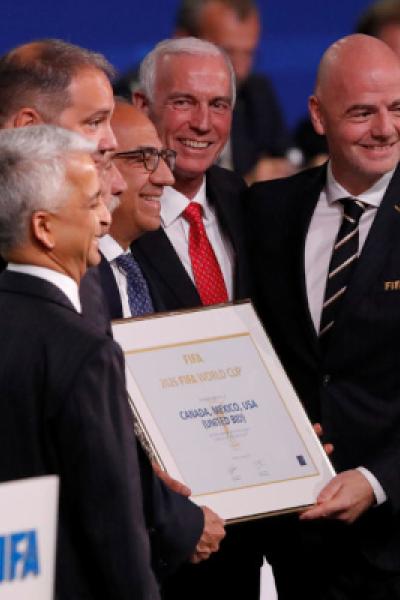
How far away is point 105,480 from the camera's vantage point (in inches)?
102

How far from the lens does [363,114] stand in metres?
3.60

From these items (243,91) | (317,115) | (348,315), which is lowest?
→ (243,91)

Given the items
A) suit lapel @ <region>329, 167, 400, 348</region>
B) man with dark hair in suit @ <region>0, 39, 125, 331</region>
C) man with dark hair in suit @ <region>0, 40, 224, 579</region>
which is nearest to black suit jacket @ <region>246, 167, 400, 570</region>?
suit lapel @ <region>329, 167, 400, 348</region>

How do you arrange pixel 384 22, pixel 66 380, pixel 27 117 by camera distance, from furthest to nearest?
pixel 384 22
pixel 27 117
pixel 66 380

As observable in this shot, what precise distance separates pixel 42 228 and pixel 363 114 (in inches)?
47.1

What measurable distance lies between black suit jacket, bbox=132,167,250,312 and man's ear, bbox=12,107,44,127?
0.52 meters

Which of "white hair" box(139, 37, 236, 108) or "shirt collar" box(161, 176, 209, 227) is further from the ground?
"white hair" box(139, 37, 236, 108)

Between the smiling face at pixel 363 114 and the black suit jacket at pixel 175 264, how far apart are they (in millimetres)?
272

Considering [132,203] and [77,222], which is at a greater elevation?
[77,222]

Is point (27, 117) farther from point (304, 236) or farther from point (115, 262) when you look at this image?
point (304, 236)

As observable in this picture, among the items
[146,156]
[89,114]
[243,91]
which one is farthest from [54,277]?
[243,91]

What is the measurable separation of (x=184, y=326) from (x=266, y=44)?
13.7 feet

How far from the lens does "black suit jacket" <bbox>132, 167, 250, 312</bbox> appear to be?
3521mm

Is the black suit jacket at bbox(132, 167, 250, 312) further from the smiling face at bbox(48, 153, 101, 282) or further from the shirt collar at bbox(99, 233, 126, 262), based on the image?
the smiling face at bbox(48, 153, 101, 282)
